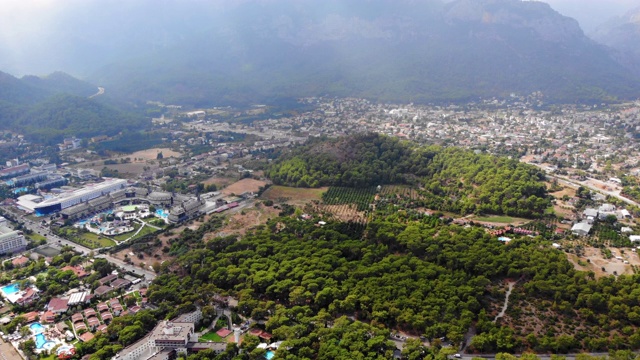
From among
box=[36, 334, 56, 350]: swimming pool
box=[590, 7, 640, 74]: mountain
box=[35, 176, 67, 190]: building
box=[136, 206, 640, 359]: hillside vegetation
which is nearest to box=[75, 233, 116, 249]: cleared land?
box=[136, 206, 640, 359]: hillside vegetation

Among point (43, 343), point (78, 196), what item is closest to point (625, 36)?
point (78, 196)

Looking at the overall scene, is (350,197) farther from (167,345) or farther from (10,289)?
(10,289)

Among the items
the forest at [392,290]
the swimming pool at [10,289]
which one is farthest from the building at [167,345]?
the swimming pool at [10,289]

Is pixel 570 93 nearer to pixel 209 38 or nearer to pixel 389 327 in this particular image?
pixel 389 327

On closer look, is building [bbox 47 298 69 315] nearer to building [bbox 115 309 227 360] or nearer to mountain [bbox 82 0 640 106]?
building [bbox 115 309 227 360]

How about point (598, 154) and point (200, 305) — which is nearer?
point (200, 305)

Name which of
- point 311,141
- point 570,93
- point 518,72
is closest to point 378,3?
point 518,72
